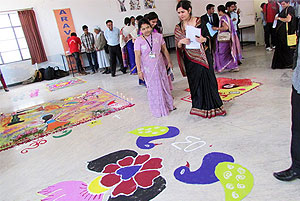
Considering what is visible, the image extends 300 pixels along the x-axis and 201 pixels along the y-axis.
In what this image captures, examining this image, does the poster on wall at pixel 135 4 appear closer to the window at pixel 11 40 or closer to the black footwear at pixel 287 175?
the window at pixel 11 40

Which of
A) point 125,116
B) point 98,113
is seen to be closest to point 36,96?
point 98,113

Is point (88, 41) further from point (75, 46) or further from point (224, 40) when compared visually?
point (224, 40)

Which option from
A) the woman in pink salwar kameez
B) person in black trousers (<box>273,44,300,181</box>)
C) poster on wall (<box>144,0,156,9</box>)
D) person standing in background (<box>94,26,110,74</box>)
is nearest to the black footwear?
person in black trousers (<box>273,44,300,181</box>)

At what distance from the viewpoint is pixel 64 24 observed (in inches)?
318

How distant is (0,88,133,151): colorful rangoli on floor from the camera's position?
3459 millimetres

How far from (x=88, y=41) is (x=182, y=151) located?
6509 millimetres

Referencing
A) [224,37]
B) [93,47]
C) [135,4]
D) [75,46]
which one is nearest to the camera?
[224,37]

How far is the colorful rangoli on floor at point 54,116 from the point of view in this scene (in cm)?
346

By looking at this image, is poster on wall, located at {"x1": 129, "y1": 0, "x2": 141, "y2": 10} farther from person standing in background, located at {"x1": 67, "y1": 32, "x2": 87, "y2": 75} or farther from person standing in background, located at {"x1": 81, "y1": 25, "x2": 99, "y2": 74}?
person standing in background, located at {"x1": 67, "y1": 32, "x2": 87, "y2": 75}

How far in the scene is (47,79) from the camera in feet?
25.9

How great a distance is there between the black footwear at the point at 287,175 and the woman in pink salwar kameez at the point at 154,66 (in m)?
1.78

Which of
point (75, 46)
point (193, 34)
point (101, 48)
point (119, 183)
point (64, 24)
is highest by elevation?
point (64, 24)

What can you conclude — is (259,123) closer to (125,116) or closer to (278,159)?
(278,159)

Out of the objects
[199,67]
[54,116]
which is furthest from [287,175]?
[54,116]
